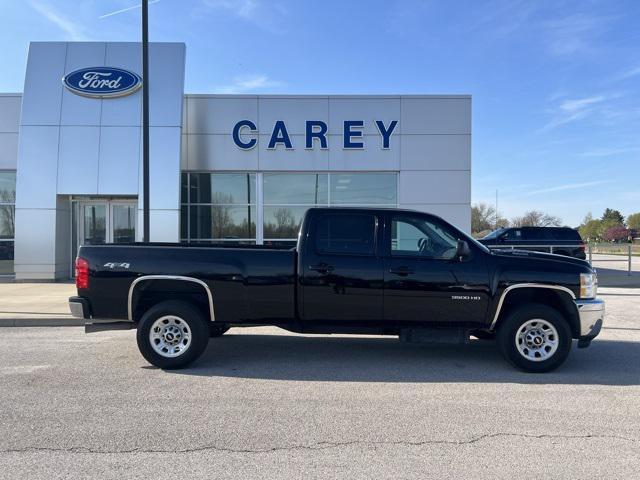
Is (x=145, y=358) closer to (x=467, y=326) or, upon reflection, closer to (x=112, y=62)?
(x=467, y=326)

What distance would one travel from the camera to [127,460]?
3480 millimetres

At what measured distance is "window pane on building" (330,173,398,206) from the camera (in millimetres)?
16141

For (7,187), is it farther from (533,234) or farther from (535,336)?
(533,234)

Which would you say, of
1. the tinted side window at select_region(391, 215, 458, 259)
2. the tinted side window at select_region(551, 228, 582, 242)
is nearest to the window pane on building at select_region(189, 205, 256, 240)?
the tinted side window at select_region(391, 215, 458, 259)

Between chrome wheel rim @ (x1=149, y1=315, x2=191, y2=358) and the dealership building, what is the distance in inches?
363

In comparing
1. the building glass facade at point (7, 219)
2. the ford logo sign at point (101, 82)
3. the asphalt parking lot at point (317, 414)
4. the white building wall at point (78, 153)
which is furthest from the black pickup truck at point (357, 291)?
the building glass facade at point (7, 219)

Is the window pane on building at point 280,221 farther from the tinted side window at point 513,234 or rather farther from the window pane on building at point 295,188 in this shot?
the tinted side window at point 513,234

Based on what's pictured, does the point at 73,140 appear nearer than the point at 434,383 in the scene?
No

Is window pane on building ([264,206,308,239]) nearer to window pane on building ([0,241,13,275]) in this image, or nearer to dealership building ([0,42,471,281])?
dealership building ([0,42,471,281])

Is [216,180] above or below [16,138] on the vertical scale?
below

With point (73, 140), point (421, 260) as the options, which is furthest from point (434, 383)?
point (73, 140)

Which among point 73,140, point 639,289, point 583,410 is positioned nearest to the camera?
point 583,410

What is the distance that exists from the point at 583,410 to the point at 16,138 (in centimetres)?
1780

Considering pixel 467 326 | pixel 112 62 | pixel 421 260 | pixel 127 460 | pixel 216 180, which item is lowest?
A: pixel 127 460
